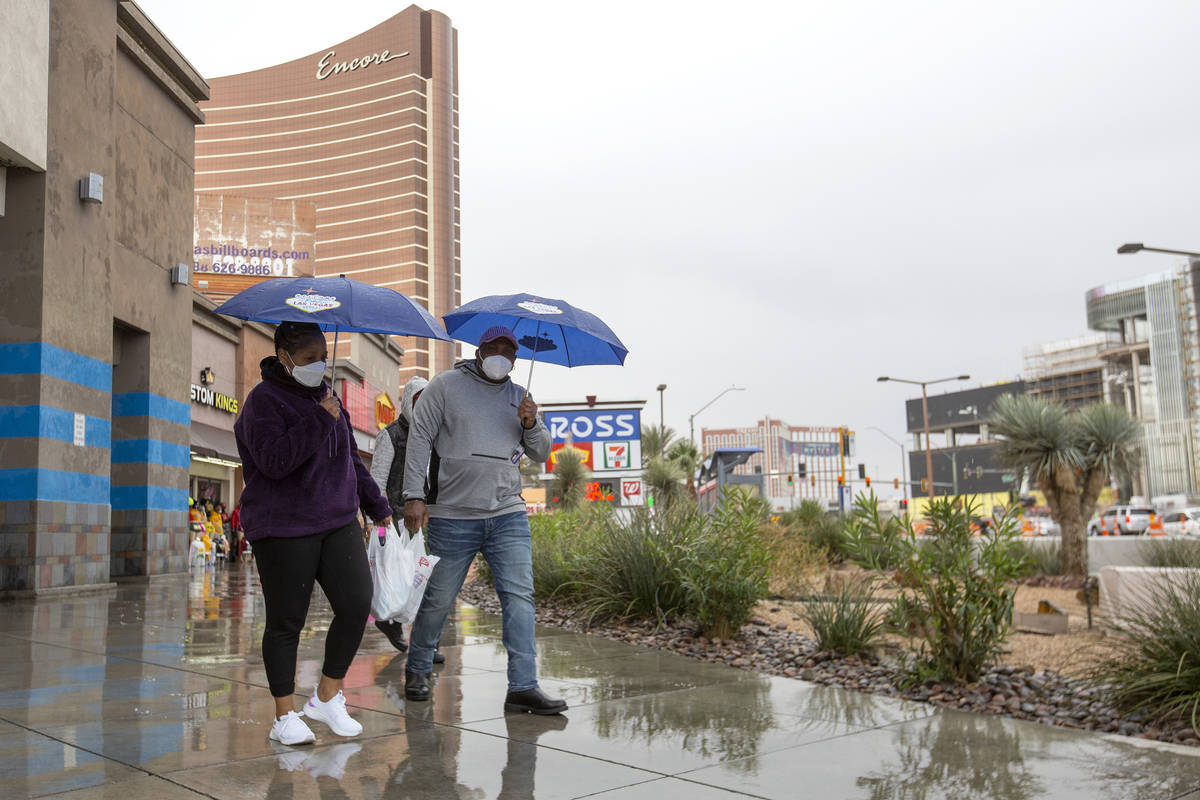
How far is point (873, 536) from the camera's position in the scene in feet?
22.1

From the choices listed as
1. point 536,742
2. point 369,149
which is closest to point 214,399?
point 536,742

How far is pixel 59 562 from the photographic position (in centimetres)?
1393

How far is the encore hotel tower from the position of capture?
155 m

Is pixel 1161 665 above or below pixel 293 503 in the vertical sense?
below

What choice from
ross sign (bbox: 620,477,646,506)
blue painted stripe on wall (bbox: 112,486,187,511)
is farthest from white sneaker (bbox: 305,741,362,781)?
ross sign (bbox: 620,477,646,506)

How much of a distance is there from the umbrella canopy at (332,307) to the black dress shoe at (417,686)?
1950 millimetres

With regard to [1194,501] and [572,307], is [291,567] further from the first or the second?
[1194,501]

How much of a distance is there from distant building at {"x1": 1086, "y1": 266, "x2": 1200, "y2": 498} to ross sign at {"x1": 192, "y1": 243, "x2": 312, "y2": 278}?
143 m

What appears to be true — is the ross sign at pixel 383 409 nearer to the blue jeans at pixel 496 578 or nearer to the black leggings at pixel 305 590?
the blue jeans at pixel 496 578

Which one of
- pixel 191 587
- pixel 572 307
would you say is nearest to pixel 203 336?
pixel 191 587

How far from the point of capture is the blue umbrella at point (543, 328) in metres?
6.04

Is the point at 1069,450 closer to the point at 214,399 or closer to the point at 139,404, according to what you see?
the point at 139,404

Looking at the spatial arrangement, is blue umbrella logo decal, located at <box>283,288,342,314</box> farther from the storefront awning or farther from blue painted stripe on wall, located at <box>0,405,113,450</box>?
the storefront awning

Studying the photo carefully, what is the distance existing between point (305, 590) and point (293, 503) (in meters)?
0.40
